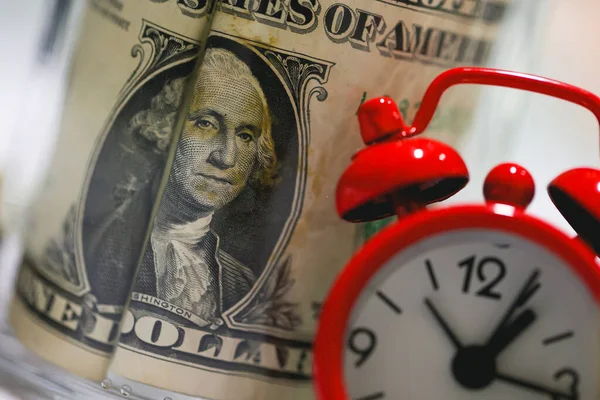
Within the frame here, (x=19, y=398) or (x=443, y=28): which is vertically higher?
(x=443, y=28)

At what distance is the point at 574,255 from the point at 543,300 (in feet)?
0.08

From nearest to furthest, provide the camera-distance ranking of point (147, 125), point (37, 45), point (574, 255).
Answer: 1. point (574, 255)
2. point (147, 125)
3. point (37, 45)

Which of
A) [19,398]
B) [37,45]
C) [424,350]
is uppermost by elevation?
[37,45]

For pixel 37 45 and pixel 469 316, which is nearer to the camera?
pixel 469 316

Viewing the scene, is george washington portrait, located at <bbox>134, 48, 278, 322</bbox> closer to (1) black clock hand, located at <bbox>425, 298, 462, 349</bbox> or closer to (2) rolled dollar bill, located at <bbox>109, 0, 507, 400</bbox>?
(2) rolled dollar bill, located at <bbox>109, 0, 507, 400</bbox>

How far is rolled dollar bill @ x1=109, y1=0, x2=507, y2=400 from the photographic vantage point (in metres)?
0.33

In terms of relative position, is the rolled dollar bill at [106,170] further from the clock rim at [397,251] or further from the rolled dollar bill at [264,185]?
the clock rim at [397,251]

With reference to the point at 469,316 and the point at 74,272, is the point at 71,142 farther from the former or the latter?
the point at 469,316

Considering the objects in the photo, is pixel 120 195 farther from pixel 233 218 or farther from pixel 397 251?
pixel 397 251

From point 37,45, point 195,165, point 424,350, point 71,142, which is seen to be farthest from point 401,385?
point 37,45

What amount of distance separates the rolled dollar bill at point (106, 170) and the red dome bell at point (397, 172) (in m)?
0.12

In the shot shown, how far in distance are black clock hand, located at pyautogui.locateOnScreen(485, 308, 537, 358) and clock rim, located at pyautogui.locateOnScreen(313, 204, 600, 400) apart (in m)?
0.03

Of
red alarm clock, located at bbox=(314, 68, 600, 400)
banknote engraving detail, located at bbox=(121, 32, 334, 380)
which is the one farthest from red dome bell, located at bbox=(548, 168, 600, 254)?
banknote engraving detail, located at bbox=(121, 32, 334, 380)

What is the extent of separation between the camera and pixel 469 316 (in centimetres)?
28
